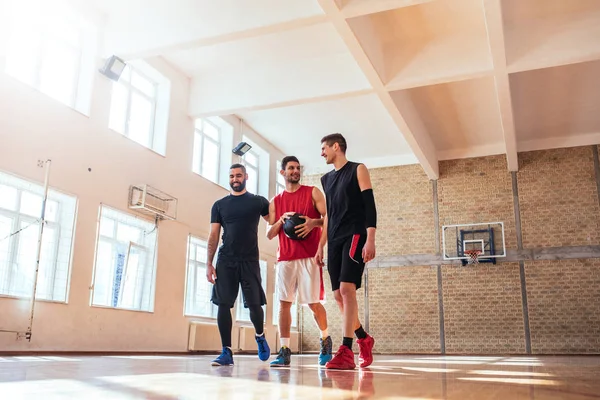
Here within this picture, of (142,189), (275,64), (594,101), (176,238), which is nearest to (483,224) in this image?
(594,101)

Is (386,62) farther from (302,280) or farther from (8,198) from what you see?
(8,198)

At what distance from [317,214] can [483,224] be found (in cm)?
897

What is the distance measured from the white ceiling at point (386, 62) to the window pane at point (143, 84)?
62cm

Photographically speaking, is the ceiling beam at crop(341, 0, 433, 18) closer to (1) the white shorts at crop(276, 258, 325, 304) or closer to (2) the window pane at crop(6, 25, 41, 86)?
(1) the white shorts at crop(276, 258, 325, 304)

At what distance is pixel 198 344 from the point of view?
9016 millimetres

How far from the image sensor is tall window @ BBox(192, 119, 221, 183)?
33.7 ft

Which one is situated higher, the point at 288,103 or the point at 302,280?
the point at 288,103

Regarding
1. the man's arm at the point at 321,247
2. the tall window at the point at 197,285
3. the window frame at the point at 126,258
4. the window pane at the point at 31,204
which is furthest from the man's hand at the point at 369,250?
the tall window at the point at 197,285

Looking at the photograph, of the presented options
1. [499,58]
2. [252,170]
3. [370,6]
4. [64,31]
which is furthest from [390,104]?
[64,31]

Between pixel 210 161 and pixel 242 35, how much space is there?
13.2 feet

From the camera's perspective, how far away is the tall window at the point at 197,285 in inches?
371

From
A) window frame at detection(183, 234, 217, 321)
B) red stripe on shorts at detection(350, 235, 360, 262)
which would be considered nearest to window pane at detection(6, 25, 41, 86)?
window frame at detection(183, 234, 217, 321)

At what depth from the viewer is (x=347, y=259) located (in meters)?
3.79

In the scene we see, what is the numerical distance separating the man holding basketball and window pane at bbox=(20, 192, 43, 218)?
133 inches
